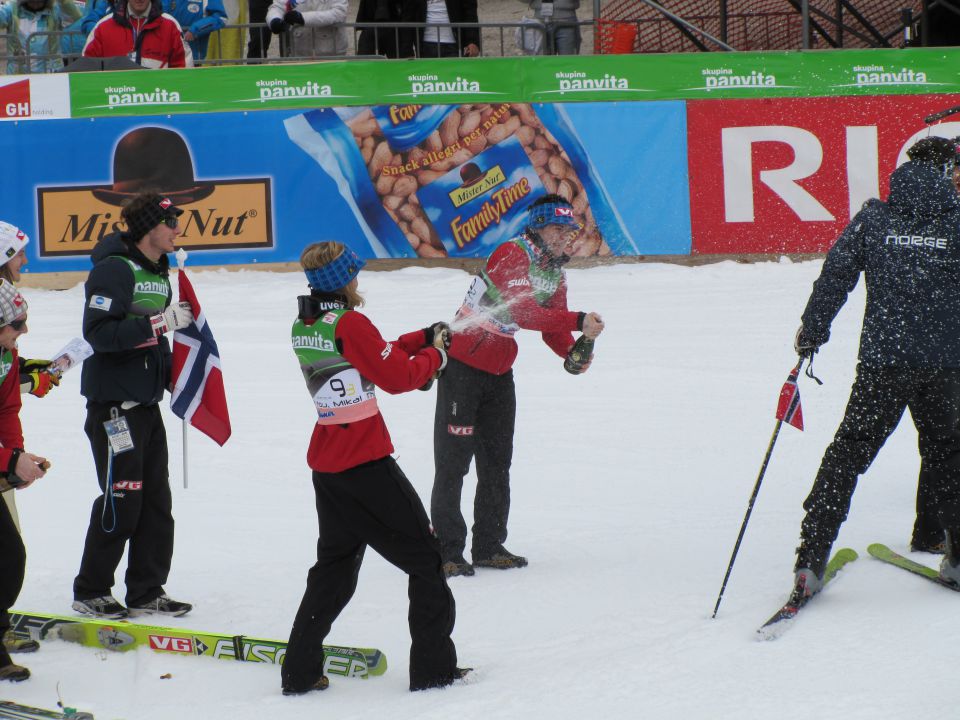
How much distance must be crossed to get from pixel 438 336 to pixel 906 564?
7.49ft

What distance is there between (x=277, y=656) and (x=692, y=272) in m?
8.01

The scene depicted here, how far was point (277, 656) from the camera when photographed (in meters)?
4.93

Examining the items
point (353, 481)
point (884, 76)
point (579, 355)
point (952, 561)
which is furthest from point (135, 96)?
point (952, 561)

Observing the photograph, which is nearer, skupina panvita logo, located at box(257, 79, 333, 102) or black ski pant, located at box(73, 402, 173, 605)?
black ski pant, located at box(73, 402, 173, 605)

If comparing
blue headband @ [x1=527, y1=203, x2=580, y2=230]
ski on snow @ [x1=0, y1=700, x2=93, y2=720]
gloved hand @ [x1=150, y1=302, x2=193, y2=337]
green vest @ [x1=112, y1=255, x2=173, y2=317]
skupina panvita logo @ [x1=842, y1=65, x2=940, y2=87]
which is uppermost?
skupina panvita logo @ [x1=842, y1=65, x2=940, y2=87]

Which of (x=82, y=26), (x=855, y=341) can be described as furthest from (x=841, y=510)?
(x=82, y=26)

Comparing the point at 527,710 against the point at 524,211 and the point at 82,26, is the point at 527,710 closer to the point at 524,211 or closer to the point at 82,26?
the point at 524,211

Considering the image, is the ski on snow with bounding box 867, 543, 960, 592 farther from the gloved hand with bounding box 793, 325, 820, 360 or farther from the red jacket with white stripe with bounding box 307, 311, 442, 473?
the red jacket with white stripe with bounding box 307, 311, 442, 473

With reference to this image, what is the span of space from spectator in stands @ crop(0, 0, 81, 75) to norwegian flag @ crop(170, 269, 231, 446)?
8.45 m

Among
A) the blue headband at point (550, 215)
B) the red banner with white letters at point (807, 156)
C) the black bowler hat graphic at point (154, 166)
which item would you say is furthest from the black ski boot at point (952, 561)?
the black bowler hat graphic at point (154, 166)

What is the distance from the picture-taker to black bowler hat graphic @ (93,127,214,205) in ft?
40.3

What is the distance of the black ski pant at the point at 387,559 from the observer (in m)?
4.56

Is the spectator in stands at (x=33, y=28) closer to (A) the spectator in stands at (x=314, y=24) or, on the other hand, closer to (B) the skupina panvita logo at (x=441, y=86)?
(A) the spectator in stands at (x=314, y=24)

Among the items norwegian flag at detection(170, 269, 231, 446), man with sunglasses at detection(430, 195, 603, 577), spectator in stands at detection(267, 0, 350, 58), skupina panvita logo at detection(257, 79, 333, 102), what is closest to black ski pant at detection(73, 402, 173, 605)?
norwegian flag at detection(170, 269, 231, 446)
